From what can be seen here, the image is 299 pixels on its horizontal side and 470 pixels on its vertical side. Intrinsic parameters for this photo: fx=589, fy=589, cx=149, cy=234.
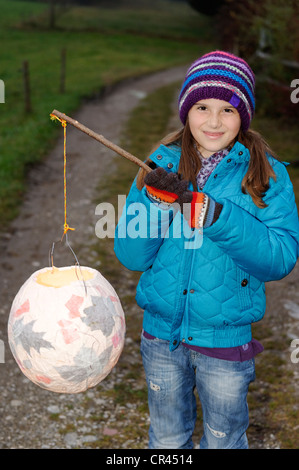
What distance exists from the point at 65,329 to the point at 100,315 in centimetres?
16

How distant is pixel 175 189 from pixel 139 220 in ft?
1.19

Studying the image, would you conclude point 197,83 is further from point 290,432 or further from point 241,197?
point 290,432

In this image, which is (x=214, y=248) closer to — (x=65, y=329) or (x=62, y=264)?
(x=65, y=329)

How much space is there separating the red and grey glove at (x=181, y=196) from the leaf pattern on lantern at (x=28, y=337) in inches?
28.5

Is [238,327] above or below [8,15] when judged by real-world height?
above

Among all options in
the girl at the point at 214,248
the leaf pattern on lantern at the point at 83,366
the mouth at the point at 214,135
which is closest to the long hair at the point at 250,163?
the girl at the point at 214,248

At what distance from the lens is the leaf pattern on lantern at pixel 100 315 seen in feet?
7.88

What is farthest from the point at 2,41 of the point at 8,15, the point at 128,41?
the point at 8,15

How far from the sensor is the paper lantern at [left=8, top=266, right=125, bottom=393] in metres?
2.36

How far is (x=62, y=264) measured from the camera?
657 cm

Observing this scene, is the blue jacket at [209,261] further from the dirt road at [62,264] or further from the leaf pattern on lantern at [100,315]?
the dirt road at [62,264]

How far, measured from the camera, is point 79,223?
7.70m

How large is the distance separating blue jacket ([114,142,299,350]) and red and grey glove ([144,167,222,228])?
0.61 feet

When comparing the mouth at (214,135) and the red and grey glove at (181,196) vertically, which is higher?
the mouth at (214,135)
